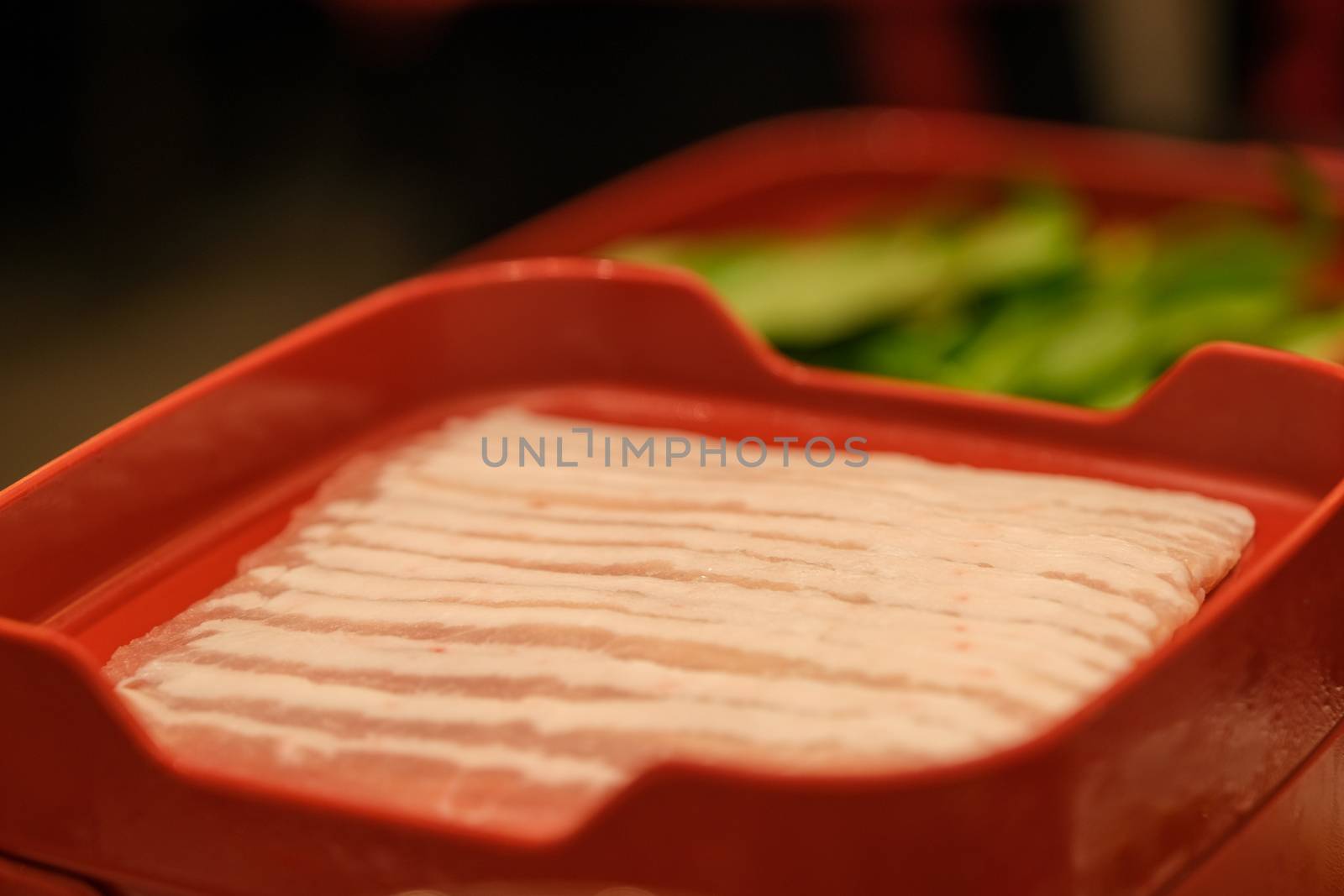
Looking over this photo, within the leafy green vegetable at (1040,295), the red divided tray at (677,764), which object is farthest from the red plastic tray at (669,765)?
→ the leafy green vegetable at (1040,295)

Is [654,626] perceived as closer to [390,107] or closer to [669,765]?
[669,765]

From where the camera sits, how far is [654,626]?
1.68 ft

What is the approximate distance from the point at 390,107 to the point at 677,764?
227cm

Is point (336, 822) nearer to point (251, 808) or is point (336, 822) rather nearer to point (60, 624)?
point (251, 808)

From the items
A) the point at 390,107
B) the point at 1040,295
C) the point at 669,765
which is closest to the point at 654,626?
the point at 669,765

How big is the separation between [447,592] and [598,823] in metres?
0.17

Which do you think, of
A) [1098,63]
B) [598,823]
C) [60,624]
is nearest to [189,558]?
[60,624]

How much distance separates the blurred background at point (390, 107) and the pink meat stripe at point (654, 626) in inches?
33.5

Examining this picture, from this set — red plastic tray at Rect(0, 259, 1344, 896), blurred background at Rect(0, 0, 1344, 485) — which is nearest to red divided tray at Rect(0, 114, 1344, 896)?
red plastic tray at Rect(0, 259, 1344, 896)

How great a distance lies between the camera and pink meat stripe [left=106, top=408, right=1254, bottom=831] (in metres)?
0.46

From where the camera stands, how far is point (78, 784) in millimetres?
472

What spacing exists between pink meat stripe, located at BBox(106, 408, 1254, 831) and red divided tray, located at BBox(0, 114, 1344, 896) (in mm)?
27

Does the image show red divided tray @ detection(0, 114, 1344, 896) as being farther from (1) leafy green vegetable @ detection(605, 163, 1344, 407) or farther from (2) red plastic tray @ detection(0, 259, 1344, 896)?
(1) leafy green vegetable @ detection(605, 163, 1344, 407)

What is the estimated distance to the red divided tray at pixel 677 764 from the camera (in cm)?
41
